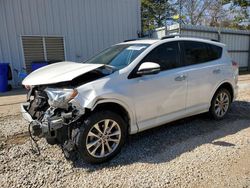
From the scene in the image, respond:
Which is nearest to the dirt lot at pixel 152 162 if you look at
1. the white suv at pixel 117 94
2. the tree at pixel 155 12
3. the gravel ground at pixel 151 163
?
the gravel ground at pixel 151 163

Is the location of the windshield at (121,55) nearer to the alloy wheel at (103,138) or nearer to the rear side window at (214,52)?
the alloy wheel at (103,138)

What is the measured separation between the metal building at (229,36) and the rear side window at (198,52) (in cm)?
768

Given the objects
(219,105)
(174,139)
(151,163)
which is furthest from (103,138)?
(219,105)

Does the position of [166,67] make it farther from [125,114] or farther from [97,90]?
[97,90]

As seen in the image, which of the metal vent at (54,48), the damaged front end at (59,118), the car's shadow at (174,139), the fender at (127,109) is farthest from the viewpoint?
the metal vent at (54,48)

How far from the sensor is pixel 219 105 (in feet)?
16.2

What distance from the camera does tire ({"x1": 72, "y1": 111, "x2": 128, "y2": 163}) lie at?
3.07 m

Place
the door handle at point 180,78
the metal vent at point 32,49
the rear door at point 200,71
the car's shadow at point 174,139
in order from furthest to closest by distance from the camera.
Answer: the metal vent at point 32,49, the rear door at point 200,71, the door handle at point 180,78, the car's shadow at point 174,139

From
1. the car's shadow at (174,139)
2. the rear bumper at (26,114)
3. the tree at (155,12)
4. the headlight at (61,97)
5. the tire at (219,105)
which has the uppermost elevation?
the tree at (155,12)

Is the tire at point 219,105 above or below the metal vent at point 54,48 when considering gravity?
below

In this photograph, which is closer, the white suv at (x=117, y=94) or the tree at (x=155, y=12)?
the white suv at (x=117, y=94)

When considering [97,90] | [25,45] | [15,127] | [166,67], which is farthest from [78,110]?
[25,45]

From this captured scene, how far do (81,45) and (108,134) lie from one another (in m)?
8.70

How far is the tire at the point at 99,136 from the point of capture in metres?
3.07
